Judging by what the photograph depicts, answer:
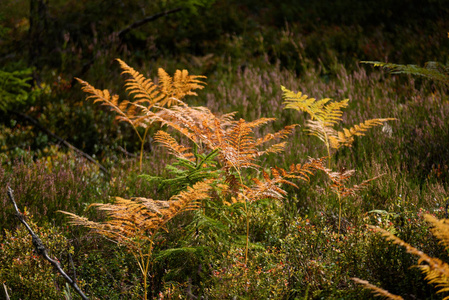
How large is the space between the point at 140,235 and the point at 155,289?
649mm

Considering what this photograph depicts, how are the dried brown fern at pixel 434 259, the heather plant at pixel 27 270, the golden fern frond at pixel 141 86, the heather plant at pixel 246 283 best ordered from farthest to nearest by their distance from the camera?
the golden fern frond at pixel 141 86, the heather plant at pixel 27 270, the heather plant at pixel 246 283, the dried brown fern at pixel 434 259

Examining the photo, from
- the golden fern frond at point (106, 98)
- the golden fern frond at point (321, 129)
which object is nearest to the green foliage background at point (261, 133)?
the golden fern frond at point (321, 129)

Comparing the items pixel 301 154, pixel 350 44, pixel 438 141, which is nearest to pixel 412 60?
pixel 350 44

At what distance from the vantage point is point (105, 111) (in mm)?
5398

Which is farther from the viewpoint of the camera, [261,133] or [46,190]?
[261,133]

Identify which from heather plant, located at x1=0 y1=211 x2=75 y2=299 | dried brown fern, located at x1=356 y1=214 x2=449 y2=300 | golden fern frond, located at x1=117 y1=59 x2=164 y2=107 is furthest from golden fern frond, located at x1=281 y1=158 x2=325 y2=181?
heather plant, located at x1=0 y1=211 x2=75 y2=299

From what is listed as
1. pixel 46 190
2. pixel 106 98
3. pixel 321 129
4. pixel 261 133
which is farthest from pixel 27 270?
pixel 261 133

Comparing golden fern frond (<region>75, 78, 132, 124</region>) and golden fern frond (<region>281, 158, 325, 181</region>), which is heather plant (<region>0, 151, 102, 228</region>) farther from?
golden fern frond (<region>281, 158, 325, 181</region>)

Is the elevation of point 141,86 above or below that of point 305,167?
above

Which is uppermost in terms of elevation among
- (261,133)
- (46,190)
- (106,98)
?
(106,98)

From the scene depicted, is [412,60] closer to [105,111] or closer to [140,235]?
[105,111]

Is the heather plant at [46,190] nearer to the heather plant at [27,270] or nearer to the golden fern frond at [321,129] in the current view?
the heather plant at [27,270]

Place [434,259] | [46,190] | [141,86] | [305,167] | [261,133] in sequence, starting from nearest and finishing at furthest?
[434,259]
[305,167]
[141,86]
[46,190]
[261,133]

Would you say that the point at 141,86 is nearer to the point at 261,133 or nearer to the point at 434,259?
the point at 261,133
